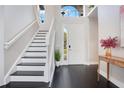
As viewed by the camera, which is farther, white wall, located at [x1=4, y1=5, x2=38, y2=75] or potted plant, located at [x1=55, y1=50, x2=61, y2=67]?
potted plant, located at [x1=55, y1=50, x2=61, y2=67]

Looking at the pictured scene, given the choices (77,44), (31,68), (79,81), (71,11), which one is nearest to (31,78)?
(31,68)

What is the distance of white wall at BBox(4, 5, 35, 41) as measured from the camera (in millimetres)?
4682

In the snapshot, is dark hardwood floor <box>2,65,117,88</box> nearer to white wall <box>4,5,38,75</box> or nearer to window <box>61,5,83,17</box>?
white wall <box>4,5,38,75</box>

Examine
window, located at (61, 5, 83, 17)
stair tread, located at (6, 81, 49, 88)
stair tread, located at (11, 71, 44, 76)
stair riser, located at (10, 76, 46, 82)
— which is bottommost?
stair tread, located at (6, 81, 49, 88)

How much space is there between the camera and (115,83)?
15.2ft

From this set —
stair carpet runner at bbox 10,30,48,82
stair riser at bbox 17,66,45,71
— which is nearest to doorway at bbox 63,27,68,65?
stair carpet runner at bbox 10,30,48,82

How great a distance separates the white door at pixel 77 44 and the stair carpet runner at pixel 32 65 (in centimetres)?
276

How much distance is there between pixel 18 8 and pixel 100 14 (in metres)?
2.82

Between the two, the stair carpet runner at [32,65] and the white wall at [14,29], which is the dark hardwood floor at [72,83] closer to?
the stair carpet runner at [32,65]

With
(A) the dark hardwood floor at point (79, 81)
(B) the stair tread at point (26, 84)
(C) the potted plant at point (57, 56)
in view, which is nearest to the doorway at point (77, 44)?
(C) the potted plant at point (57, 56)

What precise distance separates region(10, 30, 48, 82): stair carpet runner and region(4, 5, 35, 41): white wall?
82cm

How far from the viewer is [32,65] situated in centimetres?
509

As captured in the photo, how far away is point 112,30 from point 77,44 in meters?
4.43

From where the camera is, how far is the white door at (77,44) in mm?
9406
